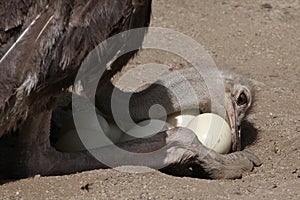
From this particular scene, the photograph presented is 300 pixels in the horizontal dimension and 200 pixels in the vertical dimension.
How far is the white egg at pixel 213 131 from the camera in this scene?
5.07 m

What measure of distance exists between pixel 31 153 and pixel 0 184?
0.32m

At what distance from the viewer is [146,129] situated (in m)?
5.12

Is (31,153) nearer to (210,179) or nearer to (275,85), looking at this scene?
(210,179)

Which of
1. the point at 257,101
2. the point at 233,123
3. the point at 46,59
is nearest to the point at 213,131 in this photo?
the point at 233,123

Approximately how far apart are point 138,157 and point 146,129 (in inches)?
11.0

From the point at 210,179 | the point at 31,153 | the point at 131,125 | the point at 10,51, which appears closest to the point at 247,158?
the point at 210,179

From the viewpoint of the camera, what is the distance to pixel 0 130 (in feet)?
14.5

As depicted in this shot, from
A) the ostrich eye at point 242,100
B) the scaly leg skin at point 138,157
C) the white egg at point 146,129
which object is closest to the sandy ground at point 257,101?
the scaly leg skin at point 138,157

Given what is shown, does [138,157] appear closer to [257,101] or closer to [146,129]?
[146,129]

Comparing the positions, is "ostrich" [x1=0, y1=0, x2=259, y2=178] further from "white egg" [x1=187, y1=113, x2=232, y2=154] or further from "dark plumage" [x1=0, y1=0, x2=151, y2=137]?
"white egg" [x1=187, y1=113, x2=232, y2=154]

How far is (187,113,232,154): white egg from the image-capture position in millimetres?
5066

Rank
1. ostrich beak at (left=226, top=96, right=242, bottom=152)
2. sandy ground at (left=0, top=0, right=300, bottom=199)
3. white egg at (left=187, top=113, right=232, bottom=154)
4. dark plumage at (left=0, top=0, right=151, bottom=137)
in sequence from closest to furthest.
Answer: dark plumage at (left=0, top=0, right=151, bottom=137) → sandy ground at (left=0, top=0, right=300, bottom=199) → white egg at (left=187, top=113, right=232, bottom=154) → ostrich beak at (left=226, top=96, right=242, bottom=152)

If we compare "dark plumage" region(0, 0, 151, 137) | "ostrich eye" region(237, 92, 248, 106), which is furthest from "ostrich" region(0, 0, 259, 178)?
"ostrich eye" region(237, 92, 248, 106)

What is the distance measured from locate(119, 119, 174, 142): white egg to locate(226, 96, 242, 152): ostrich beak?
1.08ft
